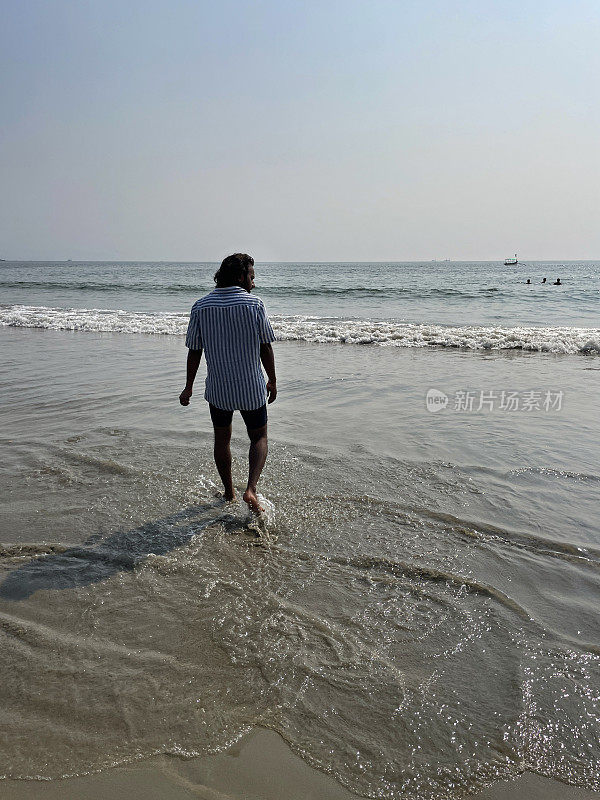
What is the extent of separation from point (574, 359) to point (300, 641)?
10117 millimetres

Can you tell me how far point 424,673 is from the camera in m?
2.46

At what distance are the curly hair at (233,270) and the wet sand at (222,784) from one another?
114 inches

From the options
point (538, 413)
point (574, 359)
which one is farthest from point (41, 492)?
point (574, 359)

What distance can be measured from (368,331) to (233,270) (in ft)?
37.0

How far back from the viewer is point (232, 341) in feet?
12.8

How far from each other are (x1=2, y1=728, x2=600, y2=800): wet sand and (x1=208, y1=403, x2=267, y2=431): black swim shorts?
2.43 m

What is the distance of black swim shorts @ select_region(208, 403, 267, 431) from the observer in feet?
13.5

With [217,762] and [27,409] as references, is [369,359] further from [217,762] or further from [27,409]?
[217,762]

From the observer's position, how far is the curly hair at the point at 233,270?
3.88m

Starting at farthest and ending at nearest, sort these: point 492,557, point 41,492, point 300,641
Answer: point 41,492, point 492,557, point 300,641

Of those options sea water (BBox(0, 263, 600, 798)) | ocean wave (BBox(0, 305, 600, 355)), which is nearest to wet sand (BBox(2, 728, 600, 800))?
sea water (BBox(0, 263, 600, 798))

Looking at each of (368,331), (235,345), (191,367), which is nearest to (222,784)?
(235,345)

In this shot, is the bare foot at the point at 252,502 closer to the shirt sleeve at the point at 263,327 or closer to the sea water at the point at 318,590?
the sea water at the point at 318,590

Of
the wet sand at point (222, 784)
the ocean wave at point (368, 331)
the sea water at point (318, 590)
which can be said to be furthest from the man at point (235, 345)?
the ocean wave at point (368, 331)
